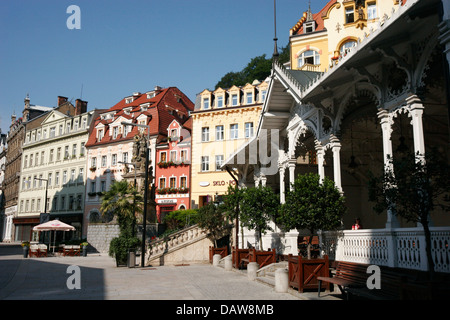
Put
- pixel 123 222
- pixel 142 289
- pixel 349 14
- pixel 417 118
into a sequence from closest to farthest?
1. pixel 417 118
2. pixel 142 289
3. pixel 123 222
4. pixel 349 14

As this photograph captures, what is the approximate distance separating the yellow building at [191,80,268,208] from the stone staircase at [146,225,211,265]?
16927mm

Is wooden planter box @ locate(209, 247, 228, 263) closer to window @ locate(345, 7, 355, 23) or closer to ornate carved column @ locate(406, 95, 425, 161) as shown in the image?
ornate carved column @ locate(406, 95, 425, 161)

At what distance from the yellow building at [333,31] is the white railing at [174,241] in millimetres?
14210

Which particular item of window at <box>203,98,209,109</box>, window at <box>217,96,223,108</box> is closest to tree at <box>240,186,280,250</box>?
window at <box>217,96,223,108</box>

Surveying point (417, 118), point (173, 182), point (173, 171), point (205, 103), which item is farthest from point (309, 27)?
point (417, 118)

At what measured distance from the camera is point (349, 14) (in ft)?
95.7

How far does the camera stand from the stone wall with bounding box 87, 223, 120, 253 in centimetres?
3566

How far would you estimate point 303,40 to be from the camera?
30938 millimetres

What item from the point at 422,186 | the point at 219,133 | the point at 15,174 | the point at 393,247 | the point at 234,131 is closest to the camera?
the point at 422,186

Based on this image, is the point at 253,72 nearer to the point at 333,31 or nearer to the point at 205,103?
the point at 205,103

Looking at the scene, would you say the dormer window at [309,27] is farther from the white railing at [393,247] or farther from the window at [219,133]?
the white railing at [393,247]

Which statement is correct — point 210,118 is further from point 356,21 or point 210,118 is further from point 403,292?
point 403,292

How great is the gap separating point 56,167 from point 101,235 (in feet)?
88.9

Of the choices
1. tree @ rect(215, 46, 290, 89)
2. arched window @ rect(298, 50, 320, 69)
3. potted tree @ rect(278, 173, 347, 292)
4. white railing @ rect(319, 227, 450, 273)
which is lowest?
white railing @ rect(319, 227, 450, 273)
